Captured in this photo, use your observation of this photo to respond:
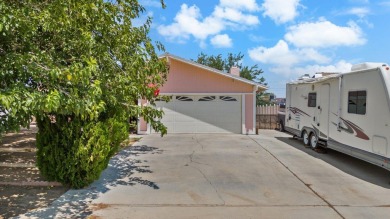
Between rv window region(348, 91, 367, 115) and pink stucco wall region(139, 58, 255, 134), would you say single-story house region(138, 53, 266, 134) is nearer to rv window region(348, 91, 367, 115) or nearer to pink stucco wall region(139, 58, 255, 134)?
pink stucco wall region(139, 58, 255, 134)

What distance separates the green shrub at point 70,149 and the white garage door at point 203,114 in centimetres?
1109

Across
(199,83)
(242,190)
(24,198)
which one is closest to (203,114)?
(199,83)

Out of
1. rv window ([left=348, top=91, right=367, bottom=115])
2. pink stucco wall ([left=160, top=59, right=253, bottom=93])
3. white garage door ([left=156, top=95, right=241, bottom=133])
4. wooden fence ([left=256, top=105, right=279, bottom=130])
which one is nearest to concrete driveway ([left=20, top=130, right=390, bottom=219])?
rv window ([left=348, top=91, right=367, bottom=115])

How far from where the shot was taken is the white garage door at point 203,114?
57.7 feet

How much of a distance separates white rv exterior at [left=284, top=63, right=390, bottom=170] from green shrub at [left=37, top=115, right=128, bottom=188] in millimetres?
6440

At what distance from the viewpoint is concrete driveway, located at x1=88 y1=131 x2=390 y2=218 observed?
5.36 meters

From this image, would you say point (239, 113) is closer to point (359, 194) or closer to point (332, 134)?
point (332, 134)

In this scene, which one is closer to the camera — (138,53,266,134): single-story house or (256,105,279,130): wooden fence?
(138,53,266,134): single-story house

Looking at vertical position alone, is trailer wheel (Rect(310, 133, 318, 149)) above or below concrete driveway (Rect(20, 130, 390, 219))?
above

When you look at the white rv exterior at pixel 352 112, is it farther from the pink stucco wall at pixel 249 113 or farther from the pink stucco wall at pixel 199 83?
the pink stucco wall at pixel 199 83

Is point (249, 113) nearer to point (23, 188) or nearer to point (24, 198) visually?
point (23, 188)

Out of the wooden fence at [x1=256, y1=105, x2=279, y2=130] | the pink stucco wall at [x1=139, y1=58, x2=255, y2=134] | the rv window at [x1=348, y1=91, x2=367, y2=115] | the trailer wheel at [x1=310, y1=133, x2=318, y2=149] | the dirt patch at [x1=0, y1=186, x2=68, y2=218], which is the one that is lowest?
the dirt patch at [x1=0, y1=186, x2=68, y2=218]

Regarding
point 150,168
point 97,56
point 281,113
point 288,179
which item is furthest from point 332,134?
point 281,113

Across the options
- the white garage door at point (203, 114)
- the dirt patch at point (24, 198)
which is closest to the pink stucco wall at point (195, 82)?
the white garage door at point (203, 114)
